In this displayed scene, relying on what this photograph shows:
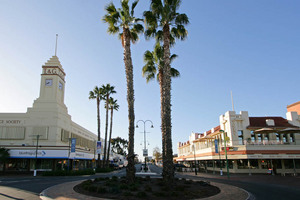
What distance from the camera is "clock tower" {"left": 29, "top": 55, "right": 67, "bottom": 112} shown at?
46344mm

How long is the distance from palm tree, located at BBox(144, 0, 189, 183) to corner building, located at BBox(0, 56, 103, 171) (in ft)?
93.1

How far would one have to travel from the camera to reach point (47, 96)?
47812 millimetres

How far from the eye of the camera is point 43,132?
1710 inches

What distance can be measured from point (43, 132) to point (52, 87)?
33.0ft

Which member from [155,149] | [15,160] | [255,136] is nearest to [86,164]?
[15,160]

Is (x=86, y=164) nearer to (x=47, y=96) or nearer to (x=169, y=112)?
(x=47, y=96)

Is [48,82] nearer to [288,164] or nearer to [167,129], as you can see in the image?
[167,129]

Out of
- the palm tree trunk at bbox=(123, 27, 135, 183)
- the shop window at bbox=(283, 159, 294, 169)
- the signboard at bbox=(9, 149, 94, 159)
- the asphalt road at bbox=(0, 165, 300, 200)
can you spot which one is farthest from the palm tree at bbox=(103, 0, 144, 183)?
the shop window at bbox=(283, 159, 294, 169)

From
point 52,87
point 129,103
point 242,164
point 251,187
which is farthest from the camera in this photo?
point 52,87

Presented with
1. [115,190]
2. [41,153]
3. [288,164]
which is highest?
[41,153]

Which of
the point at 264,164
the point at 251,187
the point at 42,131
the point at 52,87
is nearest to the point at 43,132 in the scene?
the point at 42,131

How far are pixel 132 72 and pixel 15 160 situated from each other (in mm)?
34389

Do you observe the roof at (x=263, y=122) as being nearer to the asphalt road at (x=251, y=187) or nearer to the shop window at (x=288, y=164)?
the shop window at (x=288, y=164)

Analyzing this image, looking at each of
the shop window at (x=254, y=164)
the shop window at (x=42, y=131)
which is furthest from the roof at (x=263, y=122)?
the shop window at (x=42, y=131)
